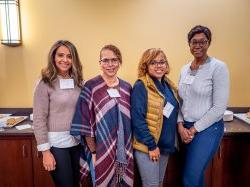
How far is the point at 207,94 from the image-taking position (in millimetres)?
1532

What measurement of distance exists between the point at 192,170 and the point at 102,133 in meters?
0.65

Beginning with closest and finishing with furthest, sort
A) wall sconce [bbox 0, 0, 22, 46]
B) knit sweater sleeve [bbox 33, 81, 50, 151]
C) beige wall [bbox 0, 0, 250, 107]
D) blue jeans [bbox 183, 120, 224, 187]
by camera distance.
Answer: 1. knit sweater sleeve [bbox 33, 81, 50, 151]
2. blue jeans [bbox 183, 120, 224, 187]
3. wall sconce [bbox 0, 0, 22, 46]
4. beige wall [bbox 0, 0, 250, 107]

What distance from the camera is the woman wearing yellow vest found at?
4.83 feet

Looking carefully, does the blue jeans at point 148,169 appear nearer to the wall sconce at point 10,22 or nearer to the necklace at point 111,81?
the necklace at point 111,81

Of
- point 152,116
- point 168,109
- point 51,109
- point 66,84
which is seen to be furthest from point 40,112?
point 168,109

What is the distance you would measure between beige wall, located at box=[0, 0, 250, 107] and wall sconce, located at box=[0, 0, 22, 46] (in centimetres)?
8

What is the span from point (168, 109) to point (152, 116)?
0.37ft

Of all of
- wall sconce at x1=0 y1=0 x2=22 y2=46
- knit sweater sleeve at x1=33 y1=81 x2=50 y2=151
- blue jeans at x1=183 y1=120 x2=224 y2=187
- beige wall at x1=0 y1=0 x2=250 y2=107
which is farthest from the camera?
beige wall at x1=0 y1=0 x2=250 y2=107

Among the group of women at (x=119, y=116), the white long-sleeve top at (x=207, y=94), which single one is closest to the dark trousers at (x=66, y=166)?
the group of women at (x=119, y=116)

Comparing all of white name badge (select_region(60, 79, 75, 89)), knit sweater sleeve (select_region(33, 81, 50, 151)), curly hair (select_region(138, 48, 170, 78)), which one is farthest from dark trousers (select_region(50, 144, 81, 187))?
curly hair (select_region(138, 48, 170, 78))

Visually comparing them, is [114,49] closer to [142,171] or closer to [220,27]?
[142,171]

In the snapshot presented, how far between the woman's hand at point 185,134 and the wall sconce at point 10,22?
1.69 meters

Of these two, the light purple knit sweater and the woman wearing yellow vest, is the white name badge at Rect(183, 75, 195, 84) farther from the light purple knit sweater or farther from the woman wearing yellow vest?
the light purple knit sweater

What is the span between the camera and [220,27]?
2338mm
